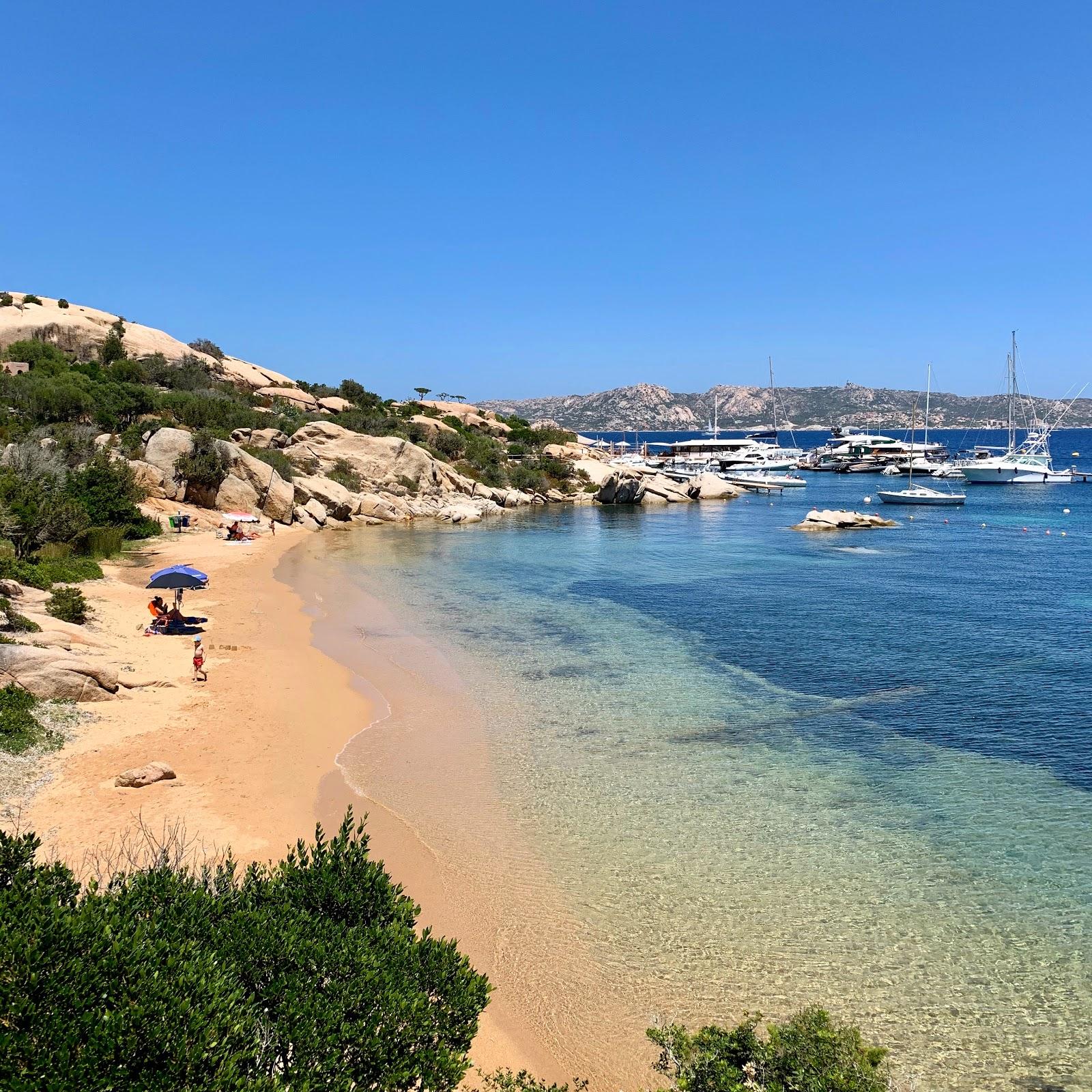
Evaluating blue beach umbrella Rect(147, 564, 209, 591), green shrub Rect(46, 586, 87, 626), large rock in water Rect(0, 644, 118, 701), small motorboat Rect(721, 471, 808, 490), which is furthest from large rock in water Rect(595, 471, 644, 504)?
large rock in water Rect(0, 644, 118, 701)

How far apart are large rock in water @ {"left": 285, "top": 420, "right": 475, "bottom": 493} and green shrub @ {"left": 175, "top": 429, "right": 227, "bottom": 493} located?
12.9 m

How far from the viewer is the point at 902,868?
11.0 meters

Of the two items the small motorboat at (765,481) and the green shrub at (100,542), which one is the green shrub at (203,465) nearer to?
the green shrub at (100,542)

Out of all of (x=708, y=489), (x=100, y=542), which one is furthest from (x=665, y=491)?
(x=100, y=542)

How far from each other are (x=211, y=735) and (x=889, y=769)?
40.7 ft

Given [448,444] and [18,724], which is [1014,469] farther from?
[18,724]

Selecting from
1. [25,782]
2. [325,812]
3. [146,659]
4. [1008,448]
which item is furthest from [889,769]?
[1008,448]

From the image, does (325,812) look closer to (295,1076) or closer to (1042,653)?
(295,1076)

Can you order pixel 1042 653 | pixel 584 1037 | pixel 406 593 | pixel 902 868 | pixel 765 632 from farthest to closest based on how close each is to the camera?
pixel 406 593 < pixel 765 632 < pixel 1042 653 < pixel 902 868 < pixel 584 1037

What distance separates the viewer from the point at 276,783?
507 inches

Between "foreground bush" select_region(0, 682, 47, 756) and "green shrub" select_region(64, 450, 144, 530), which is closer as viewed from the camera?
"foreground bush" select_region(0, 682, 47, 756)

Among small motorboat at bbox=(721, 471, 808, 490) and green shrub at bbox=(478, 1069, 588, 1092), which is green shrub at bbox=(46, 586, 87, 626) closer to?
green shrub at bbox=(478, 1069, 588, 1092)

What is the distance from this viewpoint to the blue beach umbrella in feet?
73.2

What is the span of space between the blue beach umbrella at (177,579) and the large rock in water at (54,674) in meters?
7.10
